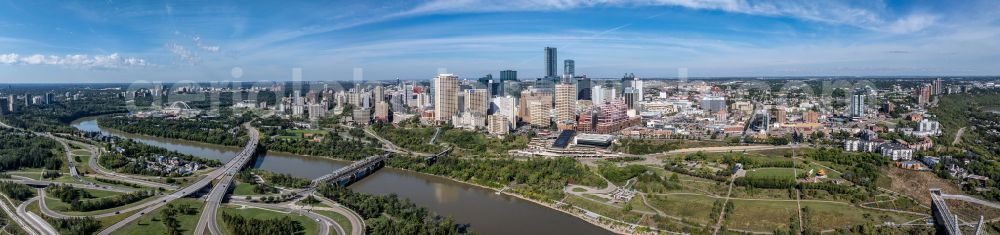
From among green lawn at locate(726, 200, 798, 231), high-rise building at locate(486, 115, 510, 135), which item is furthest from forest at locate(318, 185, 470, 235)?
high-rise building at locate(486, 115, 510, 135)

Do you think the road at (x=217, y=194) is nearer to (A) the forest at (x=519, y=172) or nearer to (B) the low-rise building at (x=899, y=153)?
(A) the forest at (x=519, y=172)

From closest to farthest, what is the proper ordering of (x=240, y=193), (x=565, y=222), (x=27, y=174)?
(x=565, y=222)
(x=240, y=193)
(x=27, y=174)

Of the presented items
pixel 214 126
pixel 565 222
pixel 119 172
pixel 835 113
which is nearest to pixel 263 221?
pixel 565 222

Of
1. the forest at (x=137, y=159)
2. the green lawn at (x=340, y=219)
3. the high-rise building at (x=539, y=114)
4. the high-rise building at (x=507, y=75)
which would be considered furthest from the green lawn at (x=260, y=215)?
the high-rise building at (x=507, y=75)

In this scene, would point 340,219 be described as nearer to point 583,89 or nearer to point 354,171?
point 354,171

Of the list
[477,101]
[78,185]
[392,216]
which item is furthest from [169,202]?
[477,101]

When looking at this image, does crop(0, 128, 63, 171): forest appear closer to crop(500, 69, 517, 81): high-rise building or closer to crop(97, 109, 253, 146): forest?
crop(97, 109, 253, 146): forest

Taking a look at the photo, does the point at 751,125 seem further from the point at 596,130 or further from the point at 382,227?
the point at 382,227
